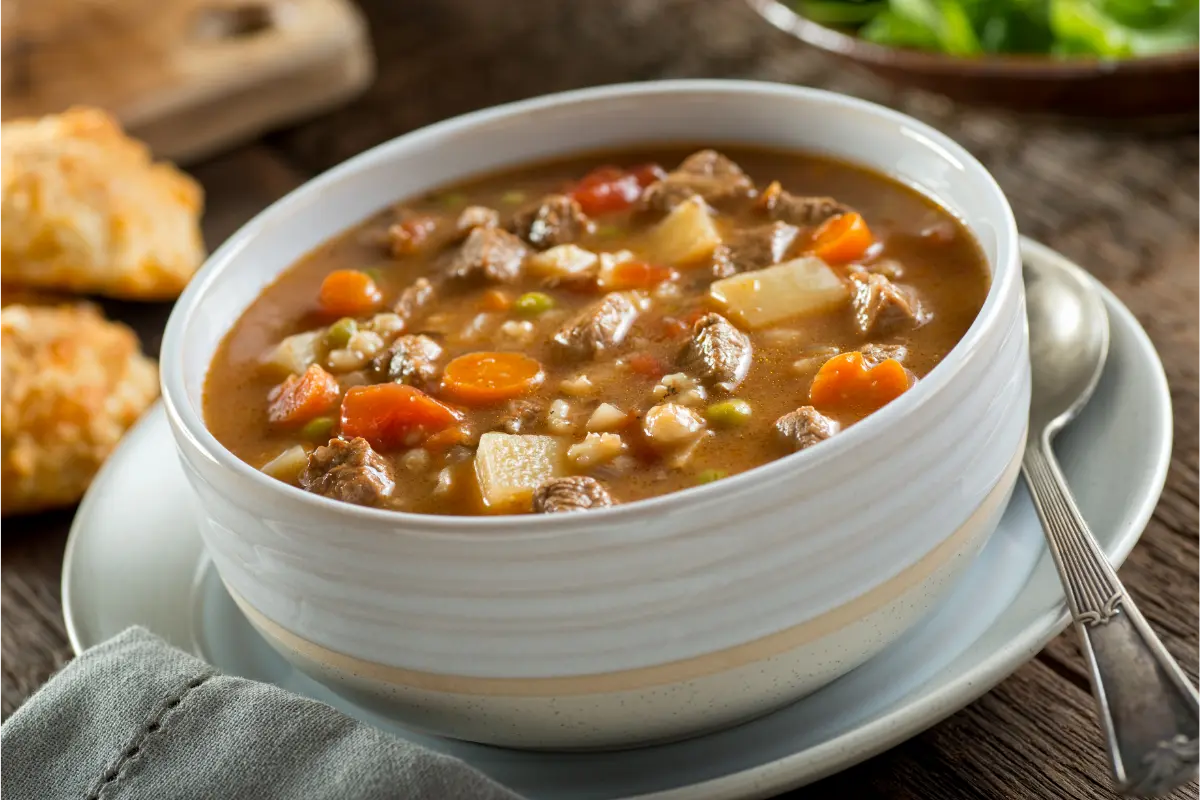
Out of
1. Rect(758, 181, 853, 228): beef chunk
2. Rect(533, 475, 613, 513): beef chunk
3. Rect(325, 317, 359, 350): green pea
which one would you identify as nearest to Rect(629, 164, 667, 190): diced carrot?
Rect(758, 181, 853, 228): beef chunk

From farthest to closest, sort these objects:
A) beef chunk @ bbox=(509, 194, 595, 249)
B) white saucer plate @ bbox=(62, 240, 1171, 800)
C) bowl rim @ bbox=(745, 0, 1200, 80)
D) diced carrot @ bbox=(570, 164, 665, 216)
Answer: bowl rim @ bbox=(745, 0, 1200, 80)
diced carrot @ bbox=(570, 164, 665, 216)
beef chunk @ bbox=(509, 194, 595, 249)
white saucer plate @ bbox=(62, 240, 1171, 800)

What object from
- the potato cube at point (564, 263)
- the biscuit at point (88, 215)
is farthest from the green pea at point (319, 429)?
the biscuit at point (88, 215)

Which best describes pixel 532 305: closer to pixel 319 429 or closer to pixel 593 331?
pixel 593 331

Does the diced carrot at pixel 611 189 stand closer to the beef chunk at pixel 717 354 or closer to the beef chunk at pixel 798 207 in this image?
the beef chunk at pixel 798 207

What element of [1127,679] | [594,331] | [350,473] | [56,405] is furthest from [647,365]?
[56,405]

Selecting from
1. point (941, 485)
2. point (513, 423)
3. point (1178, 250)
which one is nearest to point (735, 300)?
point (513, 423)

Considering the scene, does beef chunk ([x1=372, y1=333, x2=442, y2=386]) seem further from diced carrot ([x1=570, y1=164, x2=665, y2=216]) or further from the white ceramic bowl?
diced carrot ([x1=570, y1=164, x2=665, y2=216])
